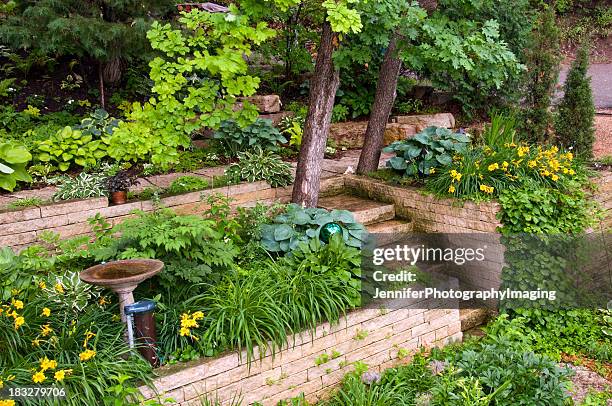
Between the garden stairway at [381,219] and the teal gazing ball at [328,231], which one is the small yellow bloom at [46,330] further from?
the garden stairway at [381,219]

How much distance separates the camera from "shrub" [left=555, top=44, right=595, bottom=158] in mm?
6867

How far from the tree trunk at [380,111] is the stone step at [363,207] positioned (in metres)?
0.49

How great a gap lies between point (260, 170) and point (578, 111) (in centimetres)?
398

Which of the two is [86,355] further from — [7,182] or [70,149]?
[70,149]

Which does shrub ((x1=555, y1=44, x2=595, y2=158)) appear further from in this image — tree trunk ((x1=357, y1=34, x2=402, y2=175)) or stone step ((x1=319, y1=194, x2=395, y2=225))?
stone step ((x1=319, y1=194, x2=395, y2=225))

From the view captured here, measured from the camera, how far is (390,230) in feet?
17.8

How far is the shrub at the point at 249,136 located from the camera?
604 cm

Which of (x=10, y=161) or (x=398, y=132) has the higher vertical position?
(x=398, y=132)

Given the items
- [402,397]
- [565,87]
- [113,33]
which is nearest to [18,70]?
[113,33]

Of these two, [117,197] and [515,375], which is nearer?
[515,375]

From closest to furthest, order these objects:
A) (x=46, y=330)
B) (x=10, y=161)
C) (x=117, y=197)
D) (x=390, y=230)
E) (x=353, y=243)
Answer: (x=46, y=330), (x=353, y=243), (x=117, y=197), (x=10, y=161), (x=390, y=230)

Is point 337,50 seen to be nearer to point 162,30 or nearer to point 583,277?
point 162,30

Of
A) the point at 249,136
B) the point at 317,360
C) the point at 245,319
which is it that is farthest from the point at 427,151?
the point at 245,319

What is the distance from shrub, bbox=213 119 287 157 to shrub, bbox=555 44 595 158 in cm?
349
